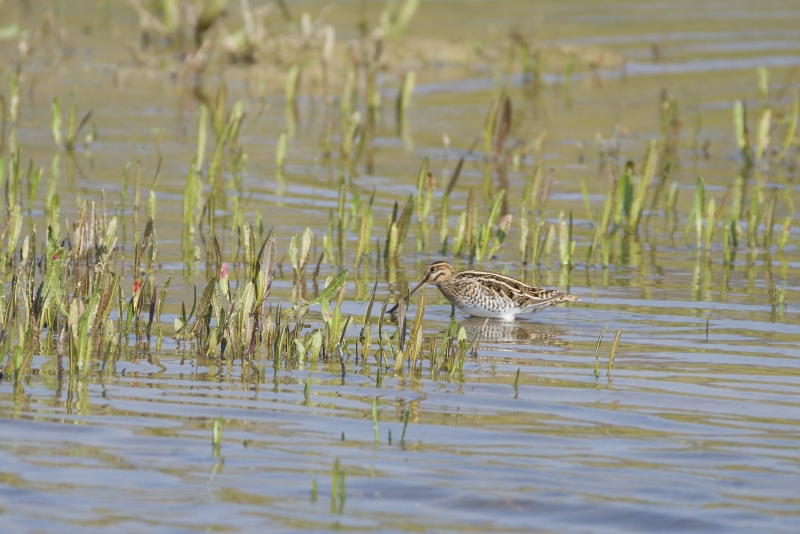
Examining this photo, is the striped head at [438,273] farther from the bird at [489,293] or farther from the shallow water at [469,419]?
the shallow water at [469,419]

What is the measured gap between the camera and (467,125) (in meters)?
15.6

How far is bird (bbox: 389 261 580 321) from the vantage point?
822cm

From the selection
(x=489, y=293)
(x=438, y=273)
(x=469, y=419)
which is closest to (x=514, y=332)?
(x=489, y=293)

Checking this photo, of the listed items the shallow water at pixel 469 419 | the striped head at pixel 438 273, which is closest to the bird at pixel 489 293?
the striped head at pixel 438 273

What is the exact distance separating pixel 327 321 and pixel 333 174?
20.5 ft

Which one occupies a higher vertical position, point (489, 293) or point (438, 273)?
point (438, 273)

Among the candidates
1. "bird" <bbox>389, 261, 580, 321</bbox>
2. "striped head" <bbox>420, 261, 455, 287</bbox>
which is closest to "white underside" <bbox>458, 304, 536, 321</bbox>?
"bird" <bbox>389, 261, 580, 321</bbox>

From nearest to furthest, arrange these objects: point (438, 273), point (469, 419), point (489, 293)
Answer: point (469, 419) → point (489, 293) → point (438, 273)

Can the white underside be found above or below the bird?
below

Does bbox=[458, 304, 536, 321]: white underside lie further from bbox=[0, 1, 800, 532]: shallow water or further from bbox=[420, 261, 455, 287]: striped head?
bbox=[420, 261, 455, 287]: striped head

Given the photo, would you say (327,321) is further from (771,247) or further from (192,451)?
(771,247)

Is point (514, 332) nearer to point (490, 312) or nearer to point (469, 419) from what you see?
point (490, 312)

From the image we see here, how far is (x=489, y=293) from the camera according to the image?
831 centimetres

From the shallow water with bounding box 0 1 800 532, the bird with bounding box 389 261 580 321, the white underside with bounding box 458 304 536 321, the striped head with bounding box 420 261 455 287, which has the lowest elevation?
the shallow water with bounding box 0 1 800 532
